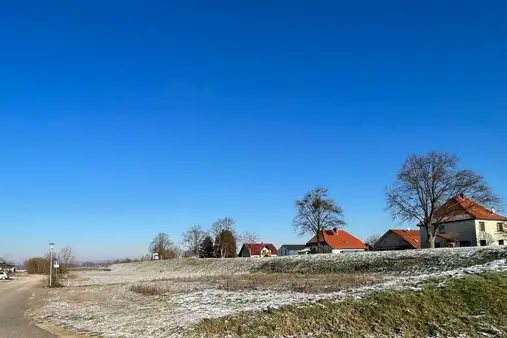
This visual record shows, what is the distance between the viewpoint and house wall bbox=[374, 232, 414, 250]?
84562 mm

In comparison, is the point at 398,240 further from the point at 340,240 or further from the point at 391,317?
the point at 391,317

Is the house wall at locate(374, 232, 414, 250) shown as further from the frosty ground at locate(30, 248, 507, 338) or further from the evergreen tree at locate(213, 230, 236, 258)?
the frosty ground at locate(30, 248, 507, 338)

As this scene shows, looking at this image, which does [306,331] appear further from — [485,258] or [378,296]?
[485,258]

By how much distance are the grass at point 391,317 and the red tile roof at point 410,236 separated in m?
75.2

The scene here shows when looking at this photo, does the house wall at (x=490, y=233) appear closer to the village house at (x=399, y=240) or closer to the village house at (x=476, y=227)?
the village house at (x=476, y=227)

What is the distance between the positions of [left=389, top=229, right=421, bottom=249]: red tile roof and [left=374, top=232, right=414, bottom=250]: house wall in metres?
0.60

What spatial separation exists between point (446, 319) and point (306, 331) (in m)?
3.37

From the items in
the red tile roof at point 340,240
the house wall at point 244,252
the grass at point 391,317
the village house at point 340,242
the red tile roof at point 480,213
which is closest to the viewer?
the grass at point 391,317

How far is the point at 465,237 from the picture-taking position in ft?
220

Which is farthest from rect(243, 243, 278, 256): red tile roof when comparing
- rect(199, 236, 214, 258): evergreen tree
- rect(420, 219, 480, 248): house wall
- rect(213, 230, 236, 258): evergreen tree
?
rect(420, 219, 480, 248): house wall

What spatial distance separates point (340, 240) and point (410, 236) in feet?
67.7

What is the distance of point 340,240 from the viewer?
105 m

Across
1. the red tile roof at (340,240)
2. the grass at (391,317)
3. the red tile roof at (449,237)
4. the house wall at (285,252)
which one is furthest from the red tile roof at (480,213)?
the house wall at (285,252)

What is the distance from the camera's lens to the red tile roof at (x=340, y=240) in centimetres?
10217
